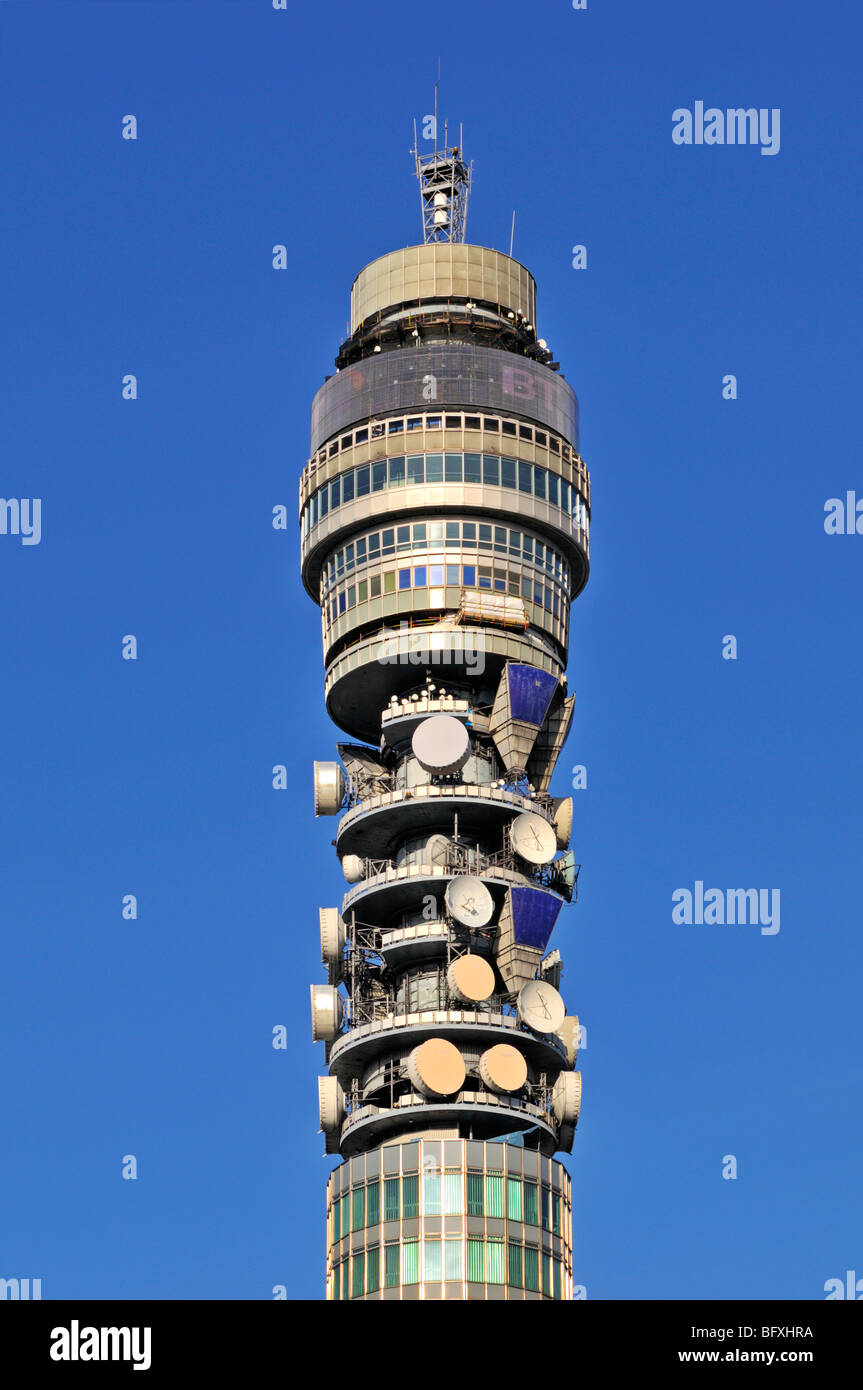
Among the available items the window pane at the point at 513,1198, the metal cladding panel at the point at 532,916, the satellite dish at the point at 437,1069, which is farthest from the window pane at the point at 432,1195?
the metal cladding panel at the point at 532,916

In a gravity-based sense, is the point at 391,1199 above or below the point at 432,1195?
above

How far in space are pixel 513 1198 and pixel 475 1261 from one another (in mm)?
4982

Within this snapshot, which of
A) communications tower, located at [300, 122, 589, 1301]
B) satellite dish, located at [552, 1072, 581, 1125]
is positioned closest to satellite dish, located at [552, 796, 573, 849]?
communications tower, located at [300, 122, 589, 1301]

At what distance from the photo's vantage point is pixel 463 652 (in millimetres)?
153125

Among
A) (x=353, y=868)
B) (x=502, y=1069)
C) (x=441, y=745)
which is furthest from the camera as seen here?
(x=353, y=868)

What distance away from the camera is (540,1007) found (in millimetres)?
144250

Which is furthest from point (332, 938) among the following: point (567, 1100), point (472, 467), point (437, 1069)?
point (472, 467)

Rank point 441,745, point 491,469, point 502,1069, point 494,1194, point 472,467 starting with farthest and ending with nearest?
point 491,469, point 472,467, point 441,745, point 502,1069, point 494,1194

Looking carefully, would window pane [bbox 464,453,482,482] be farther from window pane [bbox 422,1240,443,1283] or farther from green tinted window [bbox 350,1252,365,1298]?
green tinted window [bbox 350,1252,365,1298]

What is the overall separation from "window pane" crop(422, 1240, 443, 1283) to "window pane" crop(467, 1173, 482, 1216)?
2.91 m

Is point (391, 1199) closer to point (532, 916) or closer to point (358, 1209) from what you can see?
point (358, 1209)

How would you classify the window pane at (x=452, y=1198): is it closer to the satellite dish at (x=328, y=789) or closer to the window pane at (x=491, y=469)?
the satellite dish at (x=328, y=789)
